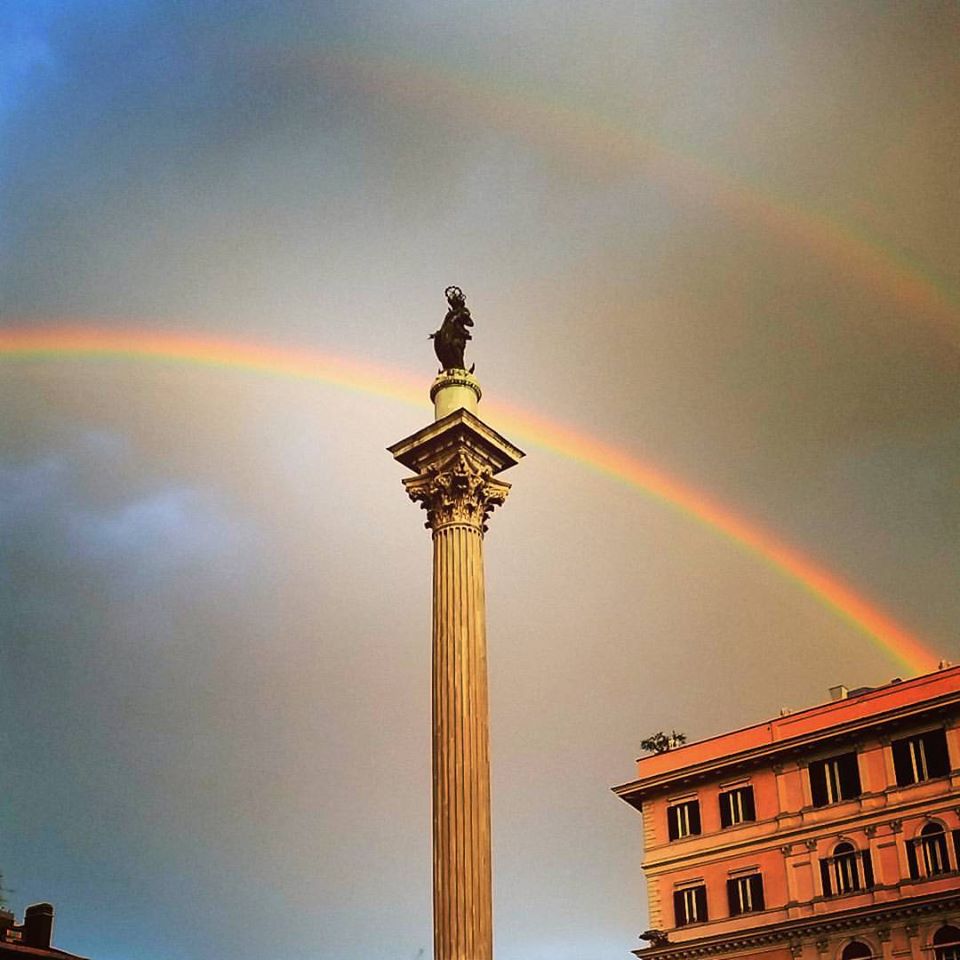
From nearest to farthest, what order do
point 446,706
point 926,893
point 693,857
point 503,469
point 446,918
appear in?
point 446,918 → point 446,706 → point 503,469 → point 926,893 → point 693,857

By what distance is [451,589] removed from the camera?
20734 mm

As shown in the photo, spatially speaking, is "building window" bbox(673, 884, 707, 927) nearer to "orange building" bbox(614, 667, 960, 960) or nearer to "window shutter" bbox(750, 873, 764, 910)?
"orange building" bbox(614, 667, 960, 960)

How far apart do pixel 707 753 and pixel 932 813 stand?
1003 centimetres

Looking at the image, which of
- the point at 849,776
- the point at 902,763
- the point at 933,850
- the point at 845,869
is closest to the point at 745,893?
→ the point at 845,869

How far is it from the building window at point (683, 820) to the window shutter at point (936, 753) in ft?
32.9

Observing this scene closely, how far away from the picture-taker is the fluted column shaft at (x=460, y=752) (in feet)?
59.9

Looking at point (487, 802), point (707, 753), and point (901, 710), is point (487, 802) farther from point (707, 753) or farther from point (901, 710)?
point (707, 753)

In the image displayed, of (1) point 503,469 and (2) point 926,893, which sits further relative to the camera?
(2) point 926,893

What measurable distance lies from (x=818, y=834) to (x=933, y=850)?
15.0ft

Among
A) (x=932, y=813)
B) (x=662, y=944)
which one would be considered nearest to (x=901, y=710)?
(x=932, y=813)

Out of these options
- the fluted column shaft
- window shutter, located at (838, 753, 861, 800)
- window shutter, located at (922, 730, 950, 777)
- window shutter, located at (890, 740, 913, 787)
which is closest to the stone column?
the fluted column shaft

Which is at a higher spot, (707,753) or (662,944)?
(707,753)

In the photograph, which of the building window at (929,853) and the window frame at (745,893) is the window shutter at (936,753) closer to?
the building window at (929,853)

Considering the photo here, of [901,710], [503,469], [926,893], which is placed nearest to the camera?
[503,469]
